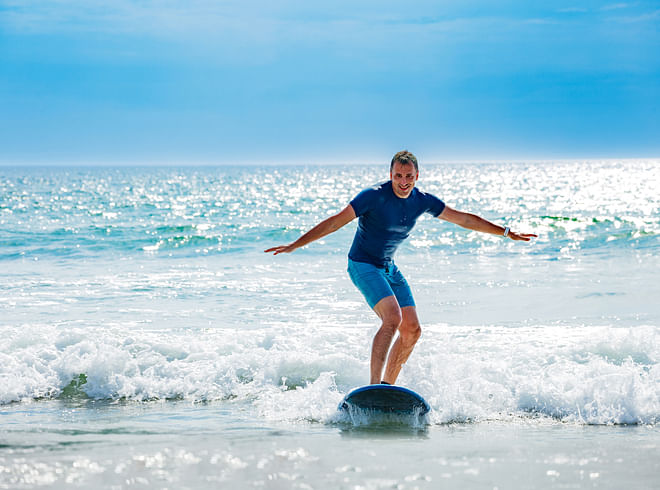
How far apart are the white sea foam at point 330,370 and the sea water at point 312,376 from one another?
0.02m

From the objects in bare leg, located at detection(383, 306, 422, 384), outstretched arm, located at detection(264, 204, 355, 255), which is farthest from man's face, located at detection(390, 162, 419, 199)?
bare leg, located at detection(383, 306, 422, 384)

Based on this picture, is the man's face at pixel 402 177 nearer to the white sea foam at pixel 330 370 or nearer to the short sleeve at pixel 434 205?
the short sleeve at pixel 434 205

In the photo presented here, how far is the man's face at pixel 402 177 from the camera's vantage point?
5539 millimetres

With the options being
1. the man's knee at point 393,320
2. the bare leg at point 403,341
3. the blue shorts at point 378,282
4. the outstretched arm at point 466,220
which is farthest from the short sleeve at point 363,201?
the bare leg at point 403,341

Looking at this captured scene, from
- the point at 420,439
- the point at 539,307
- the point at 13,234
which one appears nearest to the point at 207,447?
the point at 420,439

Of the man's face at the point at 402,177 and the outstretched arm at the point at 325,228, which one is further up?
the man's face at the point at 402,177

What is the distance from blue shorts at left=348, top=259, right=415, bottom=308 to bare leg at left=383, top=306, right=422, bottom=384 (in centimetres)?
10

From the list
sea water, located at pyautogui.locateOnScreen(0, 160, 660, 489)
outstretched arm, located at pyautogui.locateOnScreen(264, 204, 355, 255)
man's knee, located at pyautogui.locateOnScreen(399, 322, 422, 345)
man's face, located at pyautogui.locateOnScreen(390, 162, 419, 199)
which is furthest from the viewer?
man's knee, located at pyautogui.locateOnScreen(399, 322, 422, 345)

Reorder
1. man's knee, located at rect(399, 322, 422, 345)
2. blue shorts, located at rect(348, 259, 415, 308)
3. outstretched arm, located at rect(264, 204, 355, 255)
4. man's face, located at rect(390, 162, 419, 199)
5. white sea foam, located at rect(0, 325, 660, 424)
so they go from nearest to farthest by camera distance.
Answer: outstretched arm, located at rect(264, 204, 355, 255), man's face, located at rect(390, 162, 419, 199), blue shorts, located at rect(348, 259, 415, 308), man's knee, located at rect(399, 322, 422, 345), white sea foam, located at rect(0, 325, 660, 424)

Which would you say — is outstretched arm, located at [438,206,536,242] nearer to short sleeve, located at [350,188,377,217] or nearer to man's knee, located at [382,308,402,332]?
short sleeve, located at [350,188,377,217]

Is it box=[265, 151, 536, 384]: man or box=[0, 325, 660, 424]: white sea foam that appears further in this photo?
box=[0, 325, 660, 424]: white sea foam

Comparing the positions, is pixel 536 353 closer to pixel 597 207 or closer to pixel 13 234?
pixel 13 234

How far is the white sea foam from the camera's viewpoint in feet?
20.3

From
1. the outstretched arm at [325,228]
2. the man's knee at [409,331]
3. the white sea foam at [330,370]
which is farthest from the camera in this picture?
the white sea foam at [330,370]
